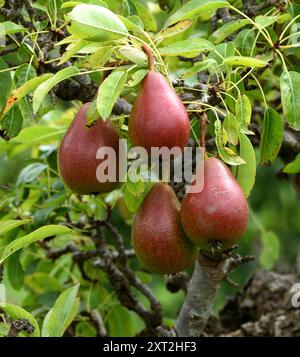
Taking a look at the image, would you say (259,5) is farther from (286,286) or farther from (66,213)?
(286,286)

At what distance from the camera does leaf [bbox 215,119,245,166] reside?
1.18 metres

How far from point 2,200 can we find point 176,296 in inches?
77.1

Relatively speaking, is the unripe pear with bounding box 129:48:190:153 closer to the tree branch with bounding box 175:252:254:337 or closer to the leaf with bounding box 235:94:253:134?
the leaf with bounding box 235:94:253:134

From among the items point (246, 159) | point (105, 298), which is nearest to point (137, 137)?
point (246, 159)

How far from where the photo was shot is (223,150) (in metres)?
1.19

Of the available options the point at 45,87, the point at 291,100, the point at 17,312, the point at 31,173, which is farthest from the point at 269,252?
the point at 45,87

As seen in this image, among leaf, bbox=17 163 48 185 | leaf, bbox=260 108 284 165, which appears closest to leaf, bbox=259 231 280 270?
leaf, bbox=17 163 48 185

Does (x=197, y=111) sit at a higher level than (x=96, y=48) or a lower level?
lower

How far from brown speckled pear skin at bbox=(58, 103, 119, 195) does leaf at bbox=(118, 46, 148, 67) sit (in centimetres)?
12

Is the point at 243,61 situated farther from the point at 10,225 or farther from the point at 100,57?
the point at 10,225

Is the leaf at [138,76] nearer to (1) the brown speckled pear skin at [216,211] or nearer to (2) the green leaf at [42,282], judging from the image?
(1) the brown speckled pear skin at [216,211]

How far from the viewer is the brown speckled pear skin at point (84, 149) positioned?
1.17 m

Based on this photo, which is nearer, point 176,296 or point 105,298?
point 105,298

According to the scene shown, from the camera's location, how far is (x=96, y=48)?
114 centimetres
